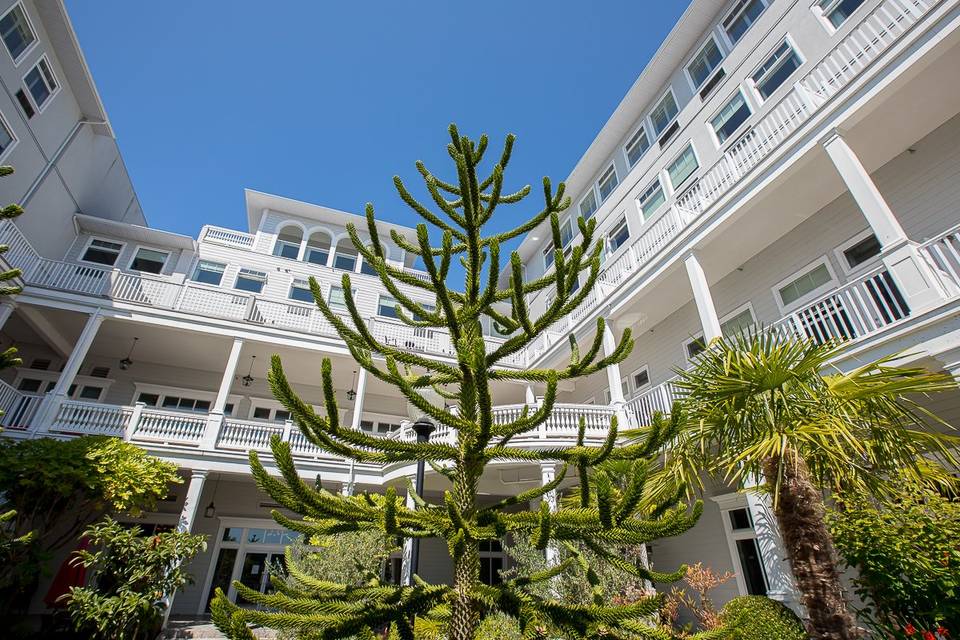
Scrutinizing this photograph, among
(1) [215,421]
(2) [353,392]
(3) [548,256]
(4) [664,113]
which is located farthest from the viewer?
(3) [548,256]

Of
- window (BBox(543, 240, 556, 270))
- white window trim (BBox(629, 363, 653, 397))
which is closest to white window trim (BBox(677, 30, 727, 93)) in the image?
window (BBox(543, 240, 556, 270))

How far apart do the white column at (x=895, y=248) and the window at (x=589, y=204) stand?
10955mm

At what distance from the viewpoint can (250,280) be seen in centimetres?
1781

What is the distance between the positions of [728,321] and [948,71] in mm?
6279

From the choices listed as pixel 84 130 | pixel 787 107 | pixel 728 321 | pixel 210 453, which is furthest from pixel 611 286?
pixel 84 130

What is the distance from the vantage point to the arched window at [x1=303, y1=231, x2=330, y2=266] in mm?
19703

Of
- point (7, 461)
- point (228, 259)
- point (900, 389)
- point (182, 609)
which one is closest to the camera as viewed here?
point (900, 389)

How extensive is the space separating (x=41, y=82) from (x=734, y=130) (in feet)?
67.9

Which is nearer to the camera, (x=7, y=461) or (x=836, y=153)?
(x=836, y=153)

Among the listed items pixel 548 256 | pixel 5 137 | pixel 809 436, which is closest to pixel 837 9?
pixel 809 436

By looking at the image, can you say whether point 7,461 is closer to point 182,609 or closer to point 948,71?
point 182,609

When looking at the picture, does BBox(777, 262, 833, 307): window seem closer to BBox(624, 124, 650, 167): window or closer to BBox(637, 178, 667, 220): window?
BBox(637, 178, 667, 220): window

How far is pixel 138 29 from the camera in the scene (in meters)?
14.3

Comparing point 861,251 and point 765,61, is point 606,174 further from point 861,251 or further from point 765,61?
point 861,251
